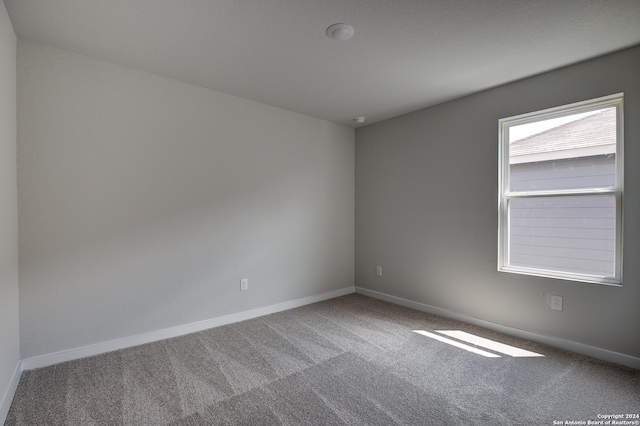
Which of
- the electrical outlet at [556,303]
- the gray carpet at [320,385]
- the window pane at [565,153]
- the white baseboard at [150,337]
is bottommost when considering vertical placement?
the gray carpet at [320,385]

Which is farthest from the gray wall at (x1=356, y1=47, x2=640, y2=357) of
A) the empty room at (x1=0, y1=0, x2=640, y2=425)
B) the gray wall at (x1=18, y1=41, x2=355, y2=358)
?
the gray wall at (x1=18, y1=41, x2=355, y2=358)

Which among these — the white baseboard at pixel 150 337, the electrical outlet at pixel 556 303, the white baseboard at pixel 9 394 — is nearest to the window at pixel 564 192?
the electrical outlet at pixel 556 303

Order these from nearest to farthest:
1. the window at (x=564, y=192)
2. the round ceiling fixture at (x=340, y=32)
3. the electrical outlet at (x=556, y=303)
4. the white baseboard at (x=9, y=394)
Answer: the white baseboard at (x=9, y=394) → the round ceiling fixture at (x=340, y=32) → the window at (x=564, y=192) → the electrical outlet at (x=556, y=303)

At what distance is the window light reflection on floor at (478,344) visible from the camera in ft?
8.27

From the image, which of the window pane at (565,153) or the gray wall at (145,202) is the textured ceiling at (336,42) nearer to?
the gray wall at (145,202)

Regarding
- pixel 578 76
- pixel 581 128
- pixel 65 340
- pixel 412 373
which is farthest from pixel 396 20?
pixel 65 340

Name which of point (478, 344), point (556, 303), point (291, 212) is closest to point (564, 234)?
point (556, 303)

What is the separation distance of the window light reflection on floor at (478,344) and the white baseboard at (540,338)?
0.28 m

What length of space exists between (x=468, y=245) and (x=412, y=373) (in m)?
1.62

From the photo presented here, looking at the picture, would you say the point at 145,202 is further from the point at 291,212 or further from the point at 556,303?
the point at 556,303

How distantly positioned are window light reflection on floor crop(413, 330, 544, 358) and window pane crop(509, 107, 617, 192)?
59.1 inches

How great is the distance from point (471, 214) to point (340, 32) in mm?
2289

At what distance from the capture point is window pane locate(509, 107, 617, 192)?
2.46 metres

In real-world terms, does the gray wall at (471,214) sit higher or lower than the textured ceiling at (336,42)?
lower
